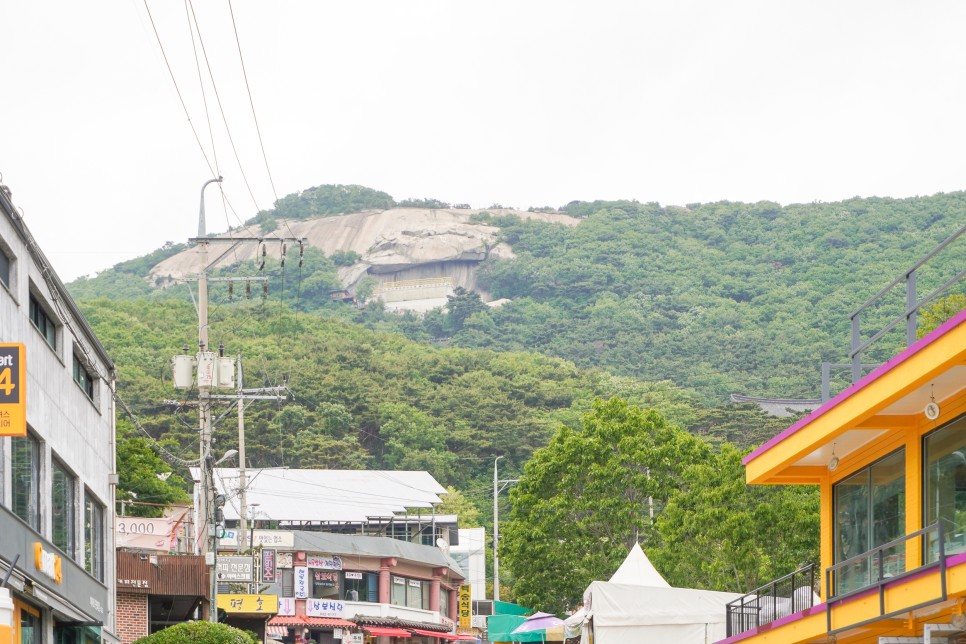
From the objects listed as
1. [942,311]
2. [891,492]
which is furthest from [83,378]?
[942,311]

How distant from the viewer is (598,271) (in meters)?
155

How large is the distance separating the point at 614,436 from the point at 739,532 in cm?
1085

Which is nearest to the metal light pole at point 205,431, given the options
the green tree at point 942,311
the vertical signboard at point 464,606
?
the green tree at point 942,311

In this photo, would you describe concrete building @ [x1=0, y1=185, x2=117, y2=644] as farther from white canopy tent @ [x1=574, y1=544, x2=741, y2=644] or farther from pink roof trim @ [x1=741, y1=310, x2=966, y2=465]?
white canopy tent @ [x1=574, y1=544, x2=741, y2=644]

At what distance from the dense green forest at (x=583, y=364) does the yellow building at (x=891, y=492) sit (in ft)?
50.1

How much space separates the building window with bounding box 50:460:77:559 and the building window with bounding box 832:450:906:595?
12468 millimetres

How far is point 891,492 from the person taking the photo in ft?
61.8

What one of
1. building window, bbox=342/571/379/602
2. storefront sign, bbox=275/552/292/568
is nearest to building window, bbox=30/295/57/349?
storefront sign, bbox=275/552/292/568

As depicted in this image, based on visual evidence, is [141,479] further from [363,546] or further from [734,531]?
[734,531]

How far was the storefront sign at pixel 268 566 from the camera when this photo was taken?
179 feet

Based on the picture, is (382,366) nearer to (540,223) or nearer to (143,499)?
(143,499)

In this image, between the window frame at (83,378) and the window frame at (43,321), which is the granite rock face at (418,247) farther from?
the window frame at (43,321)

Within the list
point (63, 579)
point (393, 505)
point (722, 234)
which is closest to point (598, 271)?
point (722, 234)

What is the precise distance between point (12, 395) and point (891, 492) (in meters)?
11.0
